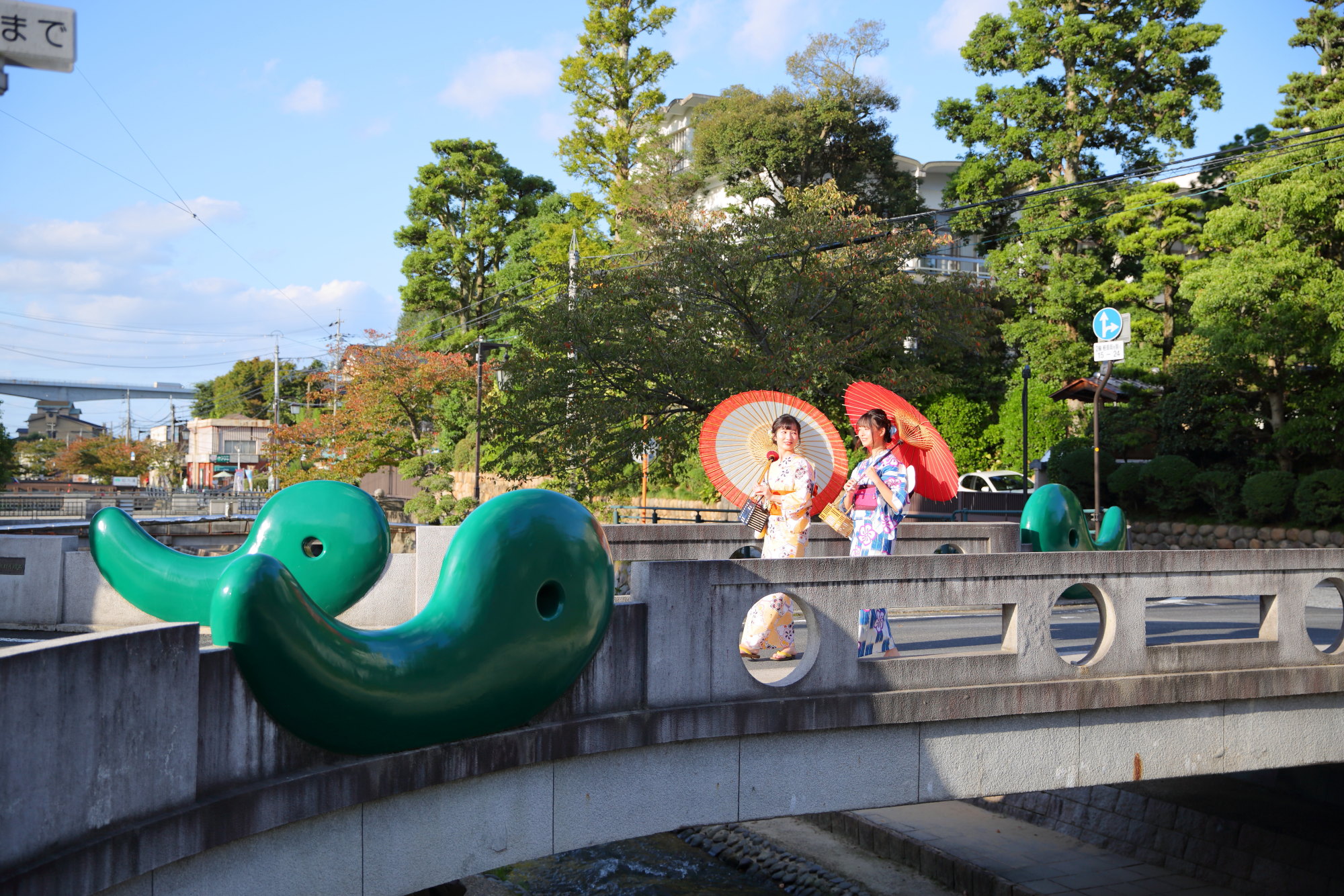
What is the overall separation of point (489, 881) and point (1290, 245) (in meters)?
20.2

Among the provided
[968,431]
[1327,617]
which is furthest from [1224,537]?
[1327,617]

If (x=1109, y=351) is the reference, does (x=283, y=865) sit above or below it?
below

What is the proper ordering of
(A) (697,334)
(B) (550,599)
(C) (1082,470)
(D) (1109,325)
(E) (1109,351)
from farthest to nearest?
1. (C) (1082,470)
2. (D) (1109,325)
3. (A) (697,334)
4. (E) (1109,351)
5. (B) (550,599)

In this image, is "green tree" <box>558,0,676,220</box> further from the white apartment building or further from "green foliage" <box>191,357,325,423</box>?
"green foliage" <box>191,357,325,423</box>

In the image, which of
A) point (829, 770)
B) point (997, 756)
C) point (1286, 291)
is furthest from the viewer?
point (1286, 291)

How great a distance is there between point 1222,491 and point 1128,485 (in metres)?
2.23

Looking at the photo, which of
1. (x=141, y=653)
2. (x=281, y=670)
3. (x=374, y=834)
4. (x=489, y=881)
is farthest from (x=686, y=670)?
(x=489, y=881)

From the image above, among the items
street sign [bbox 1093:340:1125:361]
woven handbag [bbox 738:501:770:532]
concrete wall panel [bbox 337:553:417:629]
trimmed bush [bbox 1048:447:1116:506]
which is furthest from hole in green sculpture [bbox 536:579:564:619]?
trimmed bush [bbox 1048:447:1116:506]

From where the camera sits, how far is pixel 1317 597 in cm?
1477

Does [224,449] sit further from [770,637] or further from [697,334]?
[770,637]

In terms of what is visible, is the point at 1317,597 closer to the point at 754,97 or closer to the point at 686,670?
the point at 686,670

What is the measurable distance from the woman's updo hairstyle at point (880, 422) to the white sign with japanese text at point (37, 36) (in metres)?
5.29

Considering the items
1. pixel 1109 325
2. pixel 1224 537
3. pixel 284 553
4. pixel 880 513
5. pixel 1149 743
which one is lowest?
pixel 1149 743

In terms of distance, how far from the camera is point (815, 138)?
36188 mm
